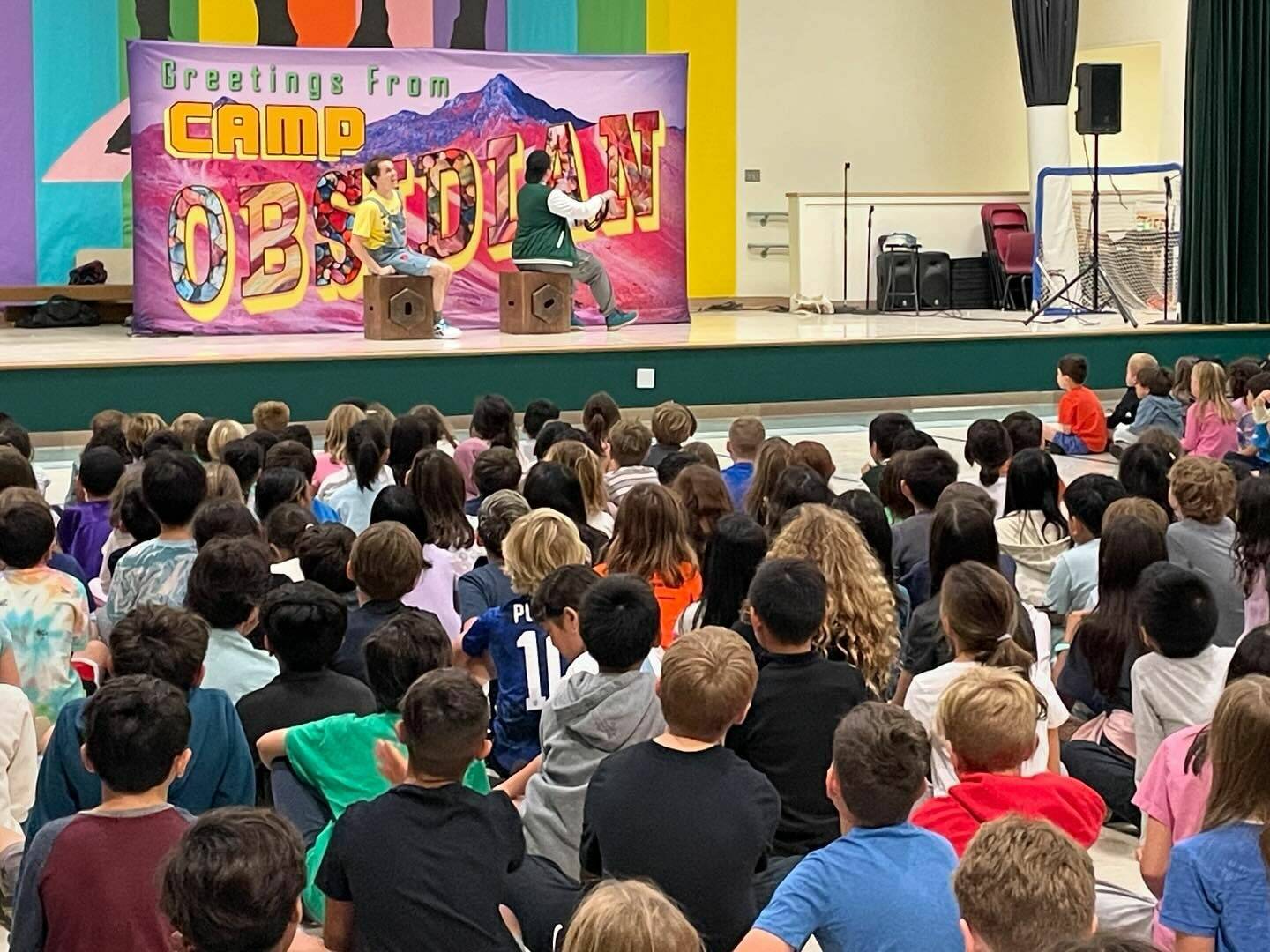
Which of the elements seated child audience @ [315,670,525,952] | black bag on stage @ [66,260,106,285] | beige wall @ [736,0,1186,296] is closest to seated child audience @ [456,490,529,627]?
seated child audience @ [315,670,525,952]

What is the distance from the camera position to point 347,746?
3.26 metres

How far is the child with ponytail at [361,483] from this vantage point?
5824 millimetres

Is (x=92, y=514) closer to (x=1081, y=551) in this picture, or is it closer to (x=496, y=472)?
(x=496, y=472)

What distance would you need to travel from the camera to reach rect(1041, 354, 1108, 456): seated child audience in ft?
28.3

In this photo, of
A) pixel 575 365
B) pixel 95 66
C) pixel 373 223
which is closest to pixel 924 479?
pixel 575 365

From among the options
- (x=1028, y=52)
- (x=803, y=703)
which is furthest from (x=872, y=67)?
(x=803, y=703)

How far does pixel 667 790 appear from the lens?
2842mm

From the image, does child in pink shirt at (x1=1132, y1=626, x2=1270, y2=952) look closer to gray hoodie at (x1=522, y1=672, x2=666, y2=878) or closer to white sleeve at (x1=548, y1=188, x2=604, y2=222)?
gray hoodie at (x1=522, y1=672, x2=666, y2=878)

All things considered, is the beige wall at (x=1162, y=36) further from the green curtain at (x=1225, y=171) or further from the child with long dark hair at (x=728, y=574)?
the child with long dark hair at (x=728, y=574)

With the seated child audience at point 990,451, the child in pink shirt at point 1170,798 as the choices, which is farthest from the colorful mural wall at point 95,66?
the child in pink shirt at point 1170,798

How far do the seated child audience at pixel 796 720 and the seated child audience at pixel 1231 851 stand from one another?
0.95 meters

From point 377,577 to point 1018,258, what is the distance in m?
11.8

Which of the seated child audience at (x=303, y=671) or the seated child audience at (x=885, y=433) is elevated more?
the seated child audience at (x=885, y=433)

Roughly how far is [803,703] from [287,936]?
148cm
